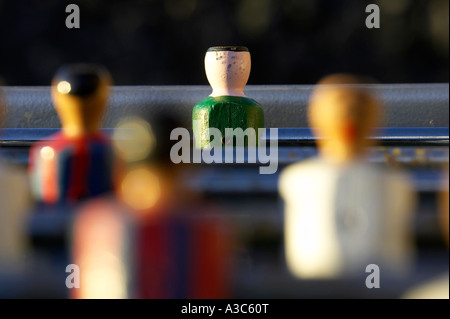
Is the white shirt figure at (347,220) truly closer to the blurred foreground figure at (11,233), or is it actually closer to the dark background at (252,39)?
the blurred foreground figure at (11,233)

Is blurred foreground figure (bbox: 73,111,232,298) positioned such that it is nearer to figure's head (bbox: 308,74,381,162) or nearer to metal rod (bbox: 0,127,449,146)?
figure's head (bbox: 308,74,381,162)

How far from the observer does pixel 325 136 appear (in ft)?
2.43

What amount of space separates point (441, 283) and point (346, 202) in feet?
0.46

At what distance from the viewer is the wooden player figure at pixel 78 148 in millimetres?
784

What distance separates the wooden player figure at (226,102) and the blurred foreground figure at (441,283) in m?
0.47

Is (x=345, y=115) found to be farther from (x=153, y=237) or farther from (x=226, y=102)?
(x=226, y=102)

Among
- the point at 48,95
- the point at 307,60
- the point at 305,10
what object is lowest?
the point at 48,95

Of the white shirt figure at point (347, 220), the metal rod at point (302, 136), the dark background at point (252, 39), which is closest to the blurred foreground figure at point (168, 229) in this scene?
the white shirt figure at point (347, 220)

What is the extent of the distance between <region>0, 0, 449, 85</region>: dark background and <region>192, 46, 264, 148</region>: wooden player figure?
1.47 metres

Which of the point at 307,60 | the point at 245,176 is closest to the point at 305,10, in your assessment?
the point at 307,60

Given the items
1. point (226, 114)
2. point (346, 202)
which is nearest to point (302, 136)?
point (226, 114)

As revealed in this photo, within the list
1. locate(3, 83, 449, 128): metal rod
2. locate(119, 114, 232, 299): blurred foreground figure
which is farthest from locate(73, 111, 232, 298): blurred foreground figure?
locate(3, 83, 449, 128): metal rod

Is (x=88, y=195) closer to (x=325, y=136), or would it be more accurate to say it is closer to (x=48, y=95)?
(x=325, y=136)
